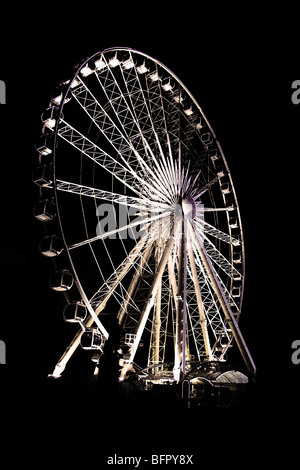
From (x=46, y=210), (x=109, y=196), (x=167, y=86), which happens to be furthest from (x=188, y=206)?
(x=46, y=210)

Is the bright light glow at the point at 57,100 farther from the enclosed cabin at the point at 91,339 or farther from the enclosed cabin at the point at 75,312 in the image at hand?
the enclosed cabin at the point at 91,339

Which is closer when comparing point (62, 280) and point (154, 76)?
point (62, 280)

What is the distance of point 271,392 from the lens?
19.3 ft

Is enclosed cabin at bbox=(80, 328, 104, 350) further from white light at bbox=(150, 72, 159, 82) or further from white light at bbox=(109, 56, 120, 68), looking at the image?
white light at bbox=(150, 72, 159, 82)

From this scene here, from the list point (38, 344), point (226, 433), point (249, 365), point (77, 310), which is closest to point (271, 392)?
point (226, 433)

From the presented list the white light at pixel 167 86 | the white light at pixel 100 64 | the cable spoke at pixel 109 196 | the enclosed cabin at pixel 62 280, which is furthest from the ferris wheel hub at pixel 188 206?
the enclosed cabin at pixel 62 280

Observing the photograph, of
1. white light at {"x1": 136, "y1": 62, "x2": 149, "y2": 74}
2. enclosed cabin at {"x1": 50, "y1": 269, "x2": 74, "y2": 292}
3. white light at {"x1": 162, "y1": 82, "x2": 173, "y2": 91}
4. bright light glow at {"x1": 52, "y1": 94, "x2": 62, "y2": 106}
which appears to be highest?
white light at {"x1": 136, "y1": 62, "x2": 149, "y2": 74}

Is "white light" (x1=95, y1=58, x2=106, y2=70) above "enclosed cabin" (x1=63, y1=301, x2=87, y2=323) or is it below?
above

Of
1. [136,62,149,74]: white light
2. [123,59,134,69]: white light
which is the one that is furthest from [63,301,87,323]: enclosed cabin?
[136,62,149,74]: white light

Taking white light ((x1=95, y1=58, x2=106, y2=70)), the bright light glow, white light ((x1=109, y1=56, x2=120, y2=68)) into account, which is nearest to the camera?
the bright light glow

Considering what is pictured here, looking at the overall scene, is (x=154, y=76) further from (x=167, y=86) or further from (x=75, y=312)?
(x=75, y=312)

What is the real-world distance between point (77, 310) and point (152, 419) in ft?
23.8

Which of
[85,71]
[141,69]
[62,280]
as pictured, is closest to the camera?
[62,280]
